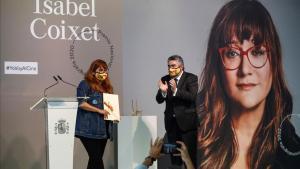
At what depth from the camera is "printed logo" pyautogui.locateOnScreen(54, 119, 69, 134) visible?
478 centimetres

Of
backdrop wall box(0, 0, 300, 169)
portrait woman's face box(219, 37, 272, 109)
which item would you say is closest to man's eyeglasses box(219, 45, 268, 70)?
portrait woman's face box(219, 37, 272, 109)

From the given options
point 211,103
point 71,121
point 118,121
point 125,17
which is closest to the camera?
point 71,121

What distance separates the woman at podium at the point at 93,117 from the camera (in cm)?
499

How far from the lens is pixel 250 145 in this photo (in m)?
6.71

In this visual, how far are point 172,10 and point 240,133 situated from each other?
83.4 inches

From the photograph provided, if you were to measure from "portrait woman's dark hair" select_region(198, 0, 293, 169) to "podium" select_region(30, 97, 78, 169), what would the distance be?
233 centimetres

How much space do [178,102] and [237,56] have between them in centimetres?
192

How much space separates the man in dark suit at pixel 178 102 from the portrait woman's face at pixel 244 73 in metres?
1.57

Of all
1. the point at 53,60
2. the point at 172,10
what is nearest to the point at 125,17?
the point at 172,10

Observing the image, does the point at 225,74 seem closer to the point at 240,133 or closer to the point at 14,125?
the point at 240,133

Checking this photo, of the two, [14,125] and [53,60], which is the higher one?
[53,60]

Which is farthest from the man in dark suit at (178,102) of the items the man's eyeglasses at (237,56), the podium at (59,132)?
the man's eyeglasses at (237,56)

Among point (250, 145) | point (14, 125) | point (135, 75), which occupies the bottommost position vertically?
point (250, 145)

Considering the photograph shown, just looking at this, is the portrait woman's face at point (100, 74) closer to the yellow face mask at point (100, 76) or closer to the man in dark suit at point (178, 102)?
the yellow face mask at point (100, 76)
